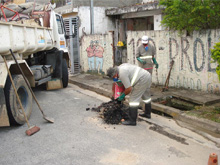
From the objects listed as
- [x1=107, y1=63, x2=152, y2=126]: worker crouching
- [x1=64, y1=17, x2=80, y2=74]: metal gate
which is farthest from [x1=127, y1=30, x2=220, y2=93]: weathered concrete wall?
[x1=64, y1=17, x2=80, y2=74]: metal gate

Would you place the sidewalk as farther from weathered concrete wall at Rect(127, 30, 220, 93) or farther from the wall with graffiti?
the wall with graffiti

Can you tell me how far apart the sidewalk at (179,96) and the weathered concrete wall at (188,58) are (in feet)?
1.03

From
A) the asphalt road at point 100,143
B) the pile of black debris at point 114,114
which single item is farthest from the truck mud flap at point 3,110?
the pile of black debris at point 114,114

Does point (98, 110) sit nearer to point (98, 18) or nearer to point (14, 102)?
point (14, 102)

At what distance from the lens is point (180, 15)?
680cm

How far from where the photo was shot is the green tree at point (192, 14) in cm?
624

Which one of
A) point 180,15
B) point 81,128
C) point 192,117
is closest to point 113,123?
point 81,128

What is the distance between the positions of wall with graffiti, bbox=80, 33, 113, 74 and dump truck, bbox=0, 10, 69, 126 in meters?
2.01

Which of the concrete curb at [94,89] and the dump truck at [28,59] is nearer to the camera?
the dump truck at [28,59]

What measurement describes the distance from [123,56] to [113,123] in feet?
20.2

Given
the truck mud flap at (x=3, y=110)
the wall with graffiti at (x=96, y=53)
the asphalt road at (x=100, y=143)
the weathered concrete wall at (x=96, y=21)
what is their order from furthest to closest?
the weathered concrete wall at (x=96, y=21) → the wall with graffiti at (x=96, y=53) → the truck mud flap at (x=3, y=110) → the asphalt road at (x=100, y=143)

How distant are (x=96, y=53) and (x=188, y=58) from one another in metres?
5.08

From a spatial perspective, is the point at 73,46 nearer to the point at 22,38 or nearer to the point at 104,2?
the point at 104,2

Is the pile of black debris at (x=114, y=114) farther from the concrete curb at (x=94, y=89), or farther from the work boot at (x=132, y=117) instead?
the concrete curb at (x=94, y=89)
